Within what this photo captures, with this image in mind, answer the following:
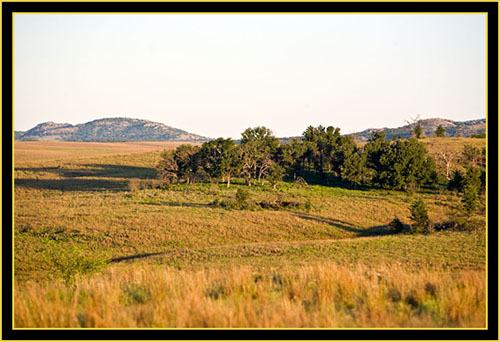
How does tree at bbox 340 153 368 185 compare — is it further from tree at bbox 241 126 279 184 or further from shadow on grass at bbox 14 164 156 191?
shadow on grass at bbox 14 164 156 191

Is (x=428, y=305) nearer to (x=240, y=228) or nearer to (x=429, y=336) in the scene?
(x=429, y=336)

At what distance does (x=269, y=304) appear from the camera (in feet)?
19.6

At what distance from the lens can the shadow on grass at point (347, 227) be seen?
101 feet

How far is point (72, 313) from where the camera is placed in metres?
5.44

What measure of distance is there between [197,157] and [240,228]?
22.6 meters

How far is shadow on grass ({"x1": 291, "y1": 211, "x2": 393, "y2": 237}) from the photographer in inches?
1214

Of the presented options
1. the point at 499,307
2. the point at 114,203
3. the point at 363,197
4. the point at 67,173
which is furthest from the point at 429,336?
the point at 67,173

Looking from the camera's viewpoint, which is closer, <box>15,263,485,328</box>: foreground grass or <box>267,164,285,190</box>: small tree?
<box>15,263,485,328</box>: foreground grass

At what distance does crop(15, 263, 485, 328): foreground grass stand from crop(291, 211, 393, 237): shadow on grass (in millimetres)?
24501

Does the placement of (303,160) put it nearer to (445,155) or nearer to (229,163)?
(229,163)

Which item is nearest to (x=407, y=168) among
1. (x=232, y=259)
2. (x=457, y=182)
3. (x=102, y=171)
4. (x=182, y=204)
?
(x=457, y=182)

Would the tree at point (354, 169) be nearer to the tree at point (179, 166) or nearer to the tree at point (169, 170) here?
the tree at point (179, 166)

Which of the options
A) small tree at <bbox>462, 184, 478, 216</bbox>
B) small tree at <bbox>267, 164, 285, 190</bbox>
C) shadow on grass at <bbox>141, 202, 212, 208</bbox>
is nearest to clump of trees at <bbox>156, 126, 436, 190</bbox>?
small tree at <bbox>267, 164, 285, 190</bbox>

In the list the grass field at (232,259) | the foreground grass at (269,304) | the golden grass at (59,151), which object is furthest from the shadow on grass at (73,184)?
the foreground grass at (269,304)
